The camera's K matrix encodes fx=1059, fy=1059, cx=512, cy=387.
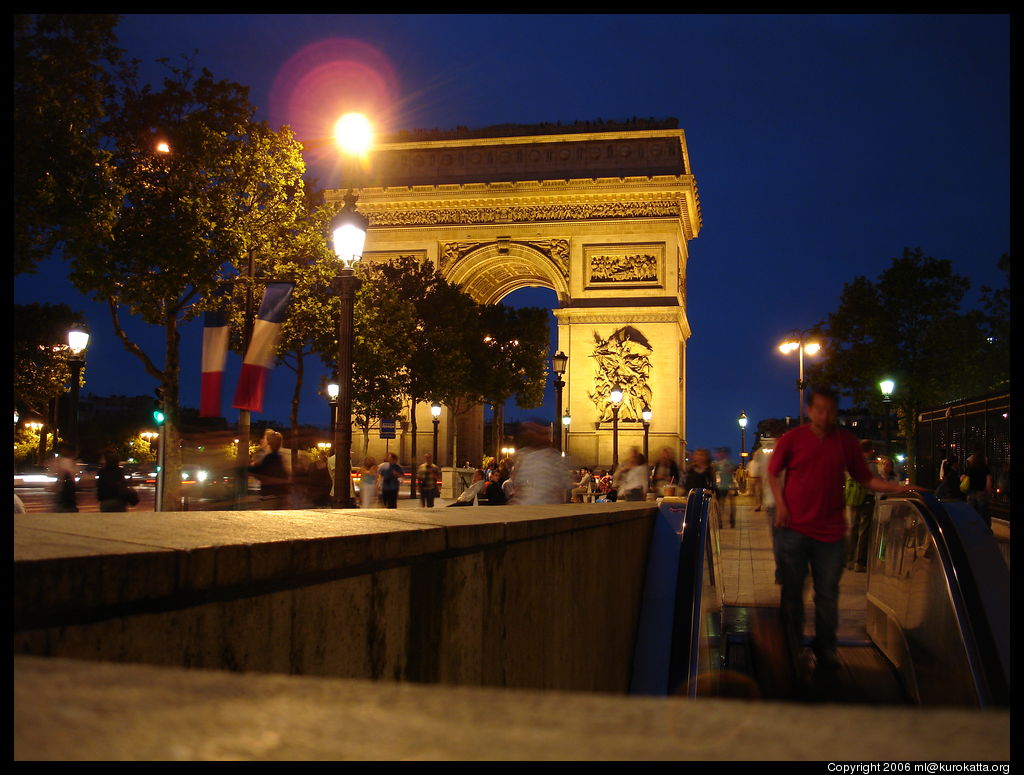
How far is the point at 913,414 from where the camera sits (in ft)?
132

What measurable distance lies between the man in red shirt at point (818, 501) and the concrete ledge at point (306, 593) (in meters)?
1.59

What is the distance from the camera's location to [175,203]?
18.6 m

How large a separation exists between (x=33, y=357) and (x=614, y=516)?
44745 mm

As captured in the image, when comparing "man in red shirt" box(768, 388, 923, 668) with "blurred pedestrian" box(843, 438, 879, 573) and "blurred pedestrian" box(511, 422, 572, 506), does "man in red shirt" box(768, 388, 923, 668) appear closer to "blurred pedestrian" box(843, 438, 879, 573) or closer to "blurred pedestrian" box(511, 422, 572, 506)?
"blurred pedestrian" box(511, 422, 572, 506)

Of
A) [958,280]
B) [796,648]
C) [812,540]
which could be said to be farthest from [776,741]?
[958,280]

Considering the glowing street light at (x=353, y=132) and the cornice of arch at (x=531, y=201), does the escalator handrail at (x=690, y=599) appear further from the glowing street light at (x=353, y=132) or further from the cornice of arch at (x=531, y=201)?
the cornice of arch at (x=531, y=201)

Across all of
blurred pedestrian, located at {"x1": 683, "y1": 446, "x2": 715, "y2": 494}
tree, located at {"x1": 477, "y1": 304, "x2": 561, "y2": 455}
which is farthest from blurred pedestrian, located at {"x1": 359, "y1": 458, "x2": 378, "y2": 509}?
tree, located at {"x1": 477, "y1": 304, "x2": 561, "y2": 455}

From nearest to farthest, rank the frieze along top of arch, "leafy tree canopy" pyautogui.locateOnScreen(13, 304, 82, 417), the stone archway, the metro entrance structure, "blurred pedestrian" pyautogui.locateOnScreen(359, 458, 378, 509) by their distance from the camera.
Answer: "blurred pedestrian" pyautogui.locateOnScreen(359, 458, 378, 509) → "leafy tree canopy" pyautogui.locateOnScreen(13, 304, 82, 417) → the metro entrance structure → the stone archway → the frieze along top of arch

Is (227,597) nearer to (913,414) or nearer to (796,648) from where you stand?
(796,648)

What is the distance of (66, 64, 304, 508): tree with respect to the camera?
716 inches

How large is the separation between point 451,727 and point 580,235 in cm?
4644

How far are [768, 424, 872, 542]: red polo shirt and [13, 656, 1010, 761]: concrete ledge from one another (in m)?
4.77

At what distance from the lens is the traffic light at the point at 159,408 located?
59.5 feet

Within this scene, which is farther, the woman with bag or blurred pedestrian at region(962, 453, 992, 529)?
blurred pedestrian at region(962, 453, 992, 529)
